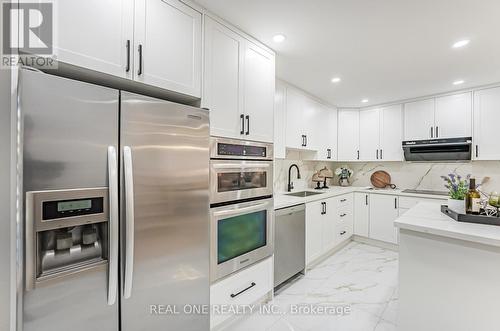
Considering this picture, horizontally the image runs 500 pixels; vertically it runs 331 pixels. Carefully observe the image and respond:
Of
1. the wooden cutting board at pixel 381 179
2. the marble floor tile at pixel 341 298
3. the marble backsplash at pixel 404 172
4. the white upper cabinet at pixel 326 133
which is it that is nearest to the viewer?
the marble floor tile at pixel 341 298

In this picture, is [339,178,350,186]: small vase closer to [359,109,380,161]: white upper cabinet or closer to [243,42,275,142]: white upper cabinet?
[359,109,380,161]: white upper cabinet

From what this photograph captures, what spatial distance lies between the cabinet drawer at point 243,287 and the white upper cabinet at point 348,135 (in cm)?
287

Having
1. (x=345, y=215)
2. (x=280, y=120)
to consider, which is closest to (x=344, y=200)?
(x=345, y=215)

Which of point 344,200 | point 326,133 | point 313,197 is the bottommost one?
point 344,200

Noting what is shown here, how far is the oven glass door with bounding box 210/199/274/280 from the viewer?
1676 mm

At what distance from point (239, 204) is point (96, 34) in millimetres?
1381

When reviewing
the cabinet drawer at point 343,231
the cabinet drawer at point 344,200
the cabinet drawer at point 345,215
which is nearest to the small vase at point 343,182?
the cabinet drawer at point 344,200

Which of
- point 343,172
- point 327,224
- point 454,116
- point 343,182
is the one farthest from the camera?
point 343,182

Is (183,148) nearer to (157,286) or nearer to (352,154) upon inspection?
(157,286)

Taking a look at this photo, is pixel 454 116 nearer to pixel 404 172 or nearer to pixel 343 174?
pixel 404 172

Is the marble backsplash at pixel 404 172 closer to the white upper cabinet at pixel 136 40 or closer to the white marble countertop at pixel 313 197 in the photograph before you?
the white marble countertop at pixel 313 197

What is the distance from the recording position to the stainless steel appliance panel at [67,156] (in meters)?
0.92

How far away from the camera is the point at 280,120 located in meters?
2.92

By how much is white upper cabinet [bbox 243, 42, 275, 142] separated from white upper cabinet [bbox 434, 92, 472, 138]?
9.59 feet
